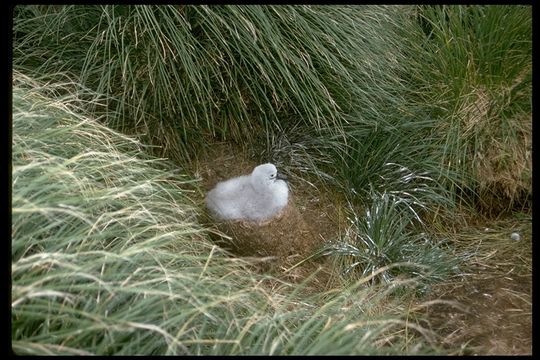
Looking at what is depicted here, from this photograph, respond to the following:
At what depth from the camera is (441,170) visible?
3109 millimetres

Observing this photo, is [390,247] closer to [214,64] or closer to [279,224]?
[279,224]

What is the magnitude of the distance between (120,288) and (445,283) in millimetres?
1629

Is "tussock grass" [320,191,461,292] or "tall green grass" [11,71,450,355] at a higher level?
"tall green grass" [11,71,450,355]

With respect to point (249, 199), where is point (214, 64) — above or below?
above

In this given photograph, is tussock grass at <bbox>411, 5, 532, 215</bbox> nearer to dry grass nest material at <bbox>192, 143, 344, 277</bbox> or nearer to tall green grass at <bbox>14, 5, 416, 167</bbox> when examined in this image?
tall green grass at <bbox>14, 5, 416, 167</bbox>

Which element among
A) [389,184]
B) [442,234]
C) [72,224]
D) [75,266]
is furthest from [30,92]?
[442,234]

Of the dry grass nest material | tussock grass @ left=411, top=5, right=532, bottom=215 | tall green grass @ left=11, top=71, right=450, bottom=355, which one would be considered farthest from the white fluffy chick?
tussock grass @ left=411, top=5, right=532, bottom=215

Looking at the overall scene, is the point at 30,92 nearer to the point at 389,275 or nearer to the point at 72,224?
the point at 72,224

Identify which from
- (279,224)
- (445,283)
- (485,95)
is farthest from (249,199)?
(485,95)

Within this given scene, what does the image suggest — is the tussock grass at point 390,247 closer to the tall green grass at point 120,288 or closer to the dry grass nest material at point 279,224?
the dry grass nest material at point 279,224

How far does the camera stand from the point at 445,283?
9.04 feet

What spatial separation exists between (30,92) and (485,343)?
2403mm

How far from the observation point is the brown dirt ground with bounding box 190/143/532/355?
7.63 feet

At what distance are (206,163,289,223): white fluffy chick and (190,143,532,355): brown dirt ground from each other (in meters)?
0.06
